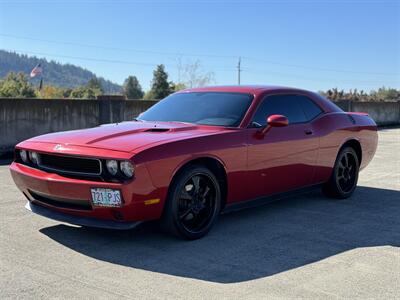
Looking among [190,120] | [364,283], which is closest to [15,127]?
[190,120]

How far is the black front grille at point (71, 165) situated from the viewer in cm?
448

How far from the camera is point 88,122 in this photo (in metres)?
13.6

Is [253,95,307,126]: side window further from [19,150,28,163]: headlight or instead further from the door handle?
[19,150,28,163]: headlight

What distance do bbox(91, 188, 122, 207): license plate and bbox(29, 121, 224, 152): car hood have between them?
370mm

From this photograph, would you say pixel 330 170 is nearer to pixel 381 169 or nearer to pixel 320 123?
pixel 320 123

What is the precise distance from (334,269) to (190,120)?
2.28 metres

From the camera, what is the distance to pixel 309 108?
6621mm

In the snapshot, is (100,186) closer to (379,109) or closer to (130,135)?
(130,135)

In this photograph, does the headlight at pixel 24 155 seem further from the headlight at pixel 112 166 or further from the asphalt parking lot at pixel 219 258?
the headlight at pixel 112 166

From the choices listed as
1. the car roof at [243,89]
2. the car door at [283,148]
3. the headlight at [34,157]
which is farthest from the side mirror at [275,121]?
the headlight at [34,157]

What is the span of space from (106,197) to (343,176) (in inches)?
153

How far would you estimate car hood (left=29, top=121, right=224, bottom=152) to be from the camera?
180 inches

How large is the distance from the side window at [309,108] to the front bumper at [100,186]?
2724mm

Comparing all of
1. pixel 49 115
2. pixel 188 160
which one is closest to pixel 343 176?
pixel 188 160
